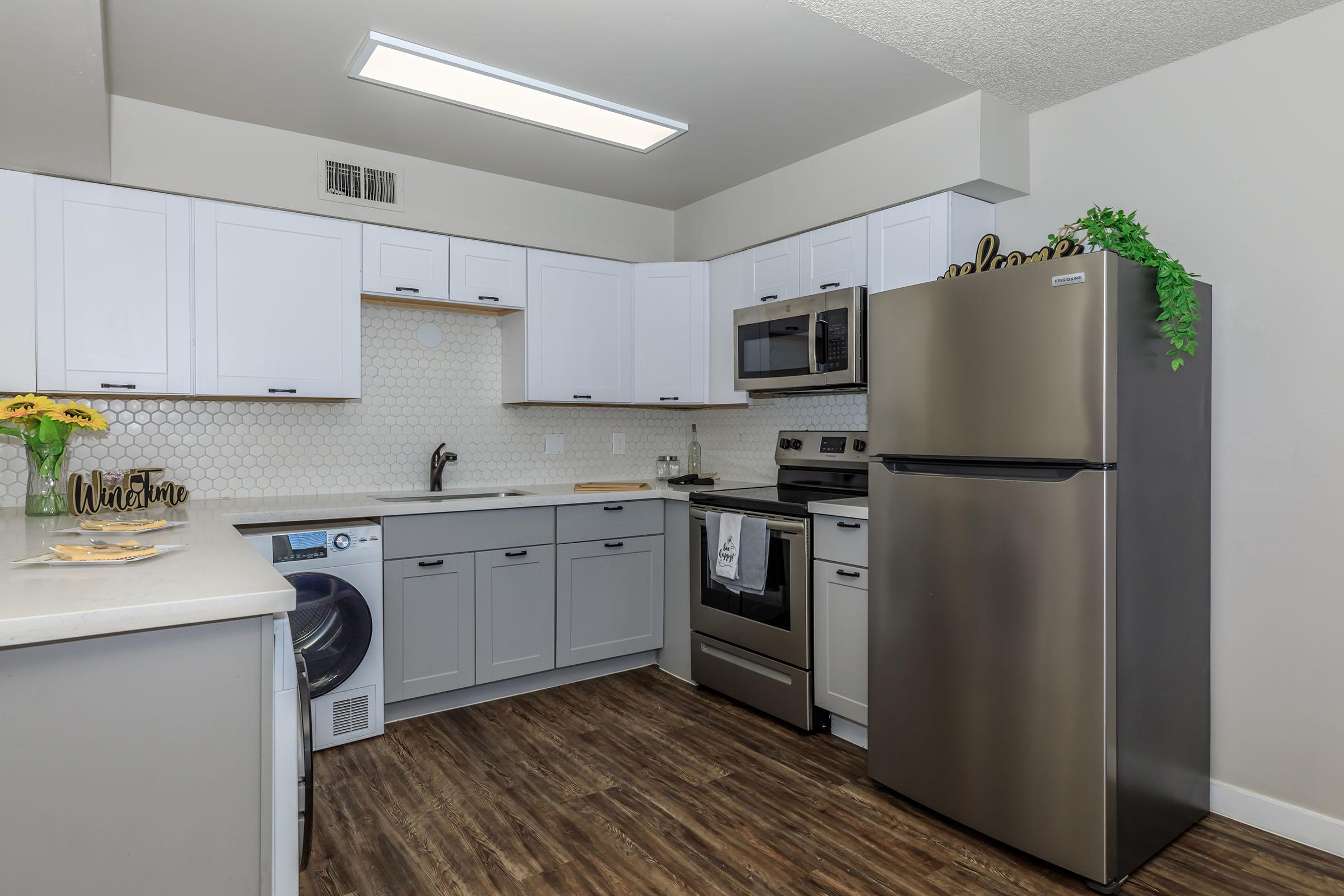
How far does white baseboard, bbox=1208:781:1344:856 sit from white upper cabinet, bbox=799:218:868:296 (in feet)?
7.30

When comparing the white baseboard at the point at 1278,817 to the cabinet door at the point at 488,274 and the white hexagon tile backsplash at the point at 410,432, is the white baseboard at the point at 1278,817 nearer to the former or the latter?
the white hexagon tile backsplash at the point at 410,432

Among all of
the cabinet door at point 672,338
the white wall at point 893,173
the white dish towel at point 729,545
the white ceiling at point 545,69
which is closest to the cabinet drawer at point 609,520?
the white dish towel at point 729,545

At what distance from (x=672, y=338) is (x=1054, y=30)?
2.25 m

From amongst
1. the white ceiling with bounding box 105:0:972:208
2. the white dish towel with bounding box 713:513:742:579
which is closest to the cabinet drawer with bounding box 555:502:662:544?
the white dish towel with bounding box 713:513:742:579

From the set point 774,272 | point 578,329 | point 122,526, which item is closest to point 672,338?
point 578,329

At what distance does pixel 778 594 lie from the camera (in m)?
3.17

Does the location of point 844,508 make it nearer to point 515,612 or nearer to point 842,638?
point 842,638

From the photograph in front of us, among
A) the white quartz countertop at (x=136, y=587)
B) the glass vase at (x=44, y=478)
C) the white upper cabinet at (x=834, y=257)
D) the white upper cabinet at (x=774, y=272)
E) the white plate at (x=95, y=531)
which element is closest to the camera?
the white quartz countertop at (x=136, y=587)

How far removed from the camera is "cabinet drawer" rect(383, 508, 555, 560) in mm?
3145

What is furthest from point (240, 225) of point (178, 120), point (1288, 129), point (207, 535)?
point (1288, 129)

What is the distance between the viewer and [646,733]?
3.10 meters

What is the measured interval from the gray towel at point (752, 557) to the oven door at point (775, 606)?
0.02 metres

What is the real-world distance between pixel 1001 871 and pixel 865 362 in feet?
6.22

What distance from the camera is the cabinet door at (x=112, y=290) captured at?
2.75 metres
